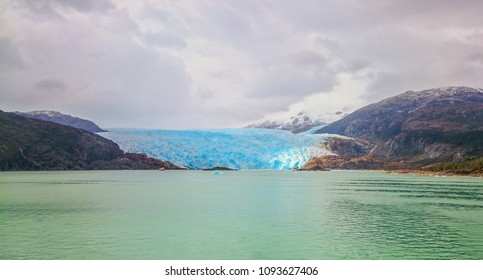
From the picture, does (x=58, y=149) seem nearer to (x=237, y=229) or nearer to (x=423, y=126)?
(x=237, y=229)

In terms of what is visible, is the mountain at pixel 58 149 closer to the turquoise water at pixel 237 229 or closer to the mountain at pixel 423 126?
the mountain at pixel 423 126

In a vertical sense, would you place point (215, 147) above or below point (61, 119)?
below

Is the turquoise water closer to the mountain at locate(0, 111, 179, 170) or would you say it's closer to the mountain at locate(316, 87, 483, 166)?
the mountain at locate(0, 111, 179, 170)

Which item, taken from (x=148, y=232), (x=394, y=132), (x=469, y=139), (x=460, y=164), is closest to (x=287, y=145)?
(x=460, y=164)

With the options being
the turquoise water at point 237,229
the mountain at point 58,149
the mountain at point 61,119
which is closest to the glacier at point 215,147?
the mountain at point 58,149

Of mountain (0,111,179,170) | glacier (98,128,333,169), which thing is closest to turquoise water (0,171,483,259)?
glacier (98,128,333,169)

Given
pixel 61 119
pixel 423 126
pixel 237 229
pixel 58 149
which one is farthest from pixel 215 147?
pixel 237 229
